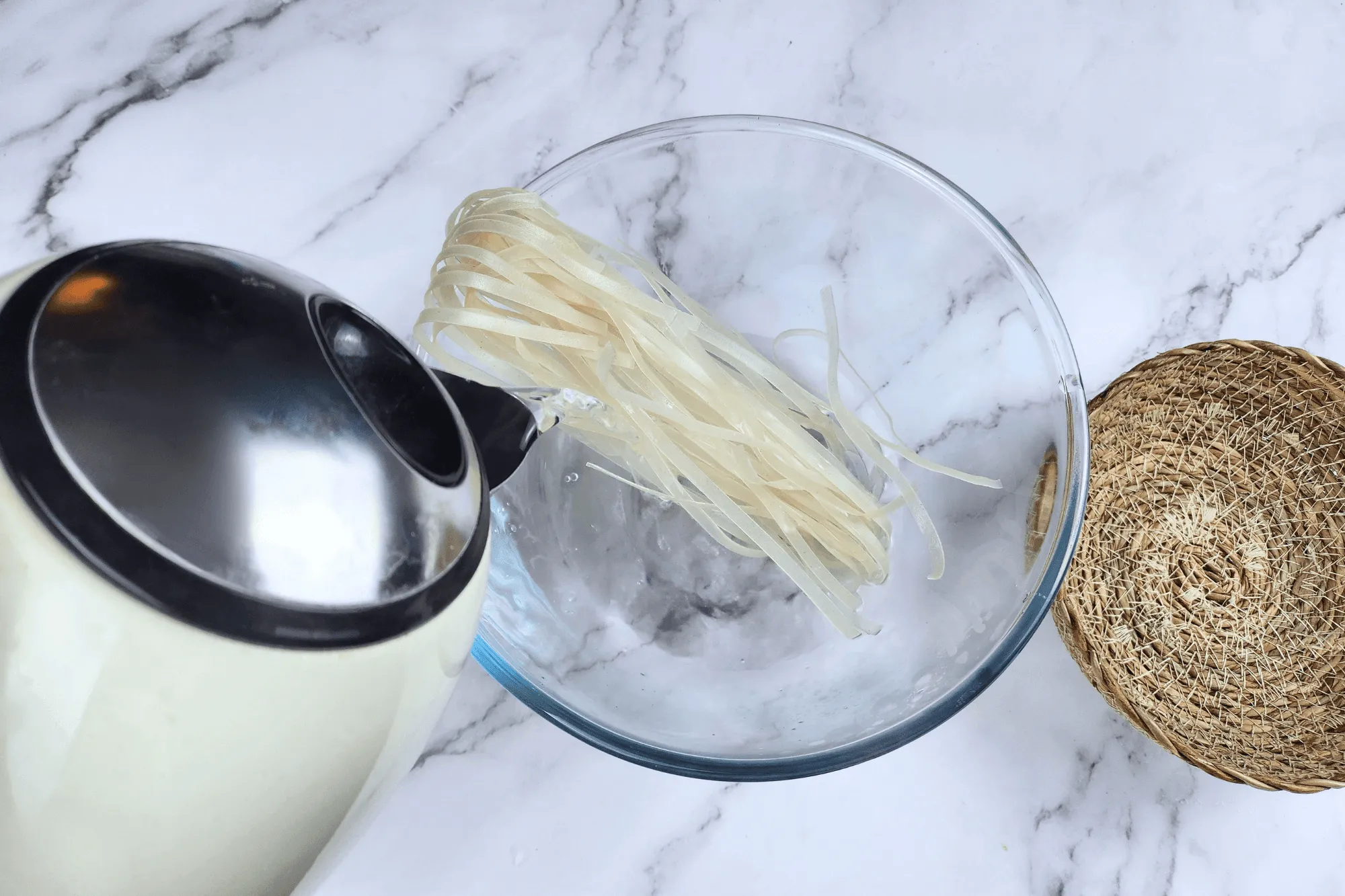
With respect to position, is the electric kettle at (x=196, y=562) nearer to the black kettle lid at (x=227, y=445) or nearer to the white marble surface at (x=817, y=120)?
the black kettle lid at (x=227, y=445)

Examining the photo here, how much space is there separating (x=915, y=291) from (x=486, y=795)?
1.48 ft

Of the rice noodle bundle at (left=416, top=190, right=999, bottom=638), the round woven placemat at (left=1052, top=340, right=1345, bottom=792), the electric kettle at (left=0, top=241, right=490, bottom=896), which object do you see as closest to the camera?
the electric kettle at (left=0, top=241, right=490, bottom=896)

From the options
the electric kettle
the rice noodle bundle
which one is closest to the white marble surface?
the rice noodle bundle

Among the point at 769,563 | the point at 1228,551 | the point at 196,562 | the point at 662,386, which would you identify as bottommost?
the point at 1228,551

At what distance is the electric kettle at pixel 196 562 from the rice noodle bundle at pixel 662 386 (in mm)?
170

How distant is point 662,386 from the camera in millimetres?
513

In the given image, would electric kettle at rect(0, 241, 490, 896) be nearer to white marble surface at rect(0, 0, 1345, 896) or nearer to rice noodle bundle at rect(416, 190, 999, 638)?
rice noodle bundle at rect(416, 190, 999, 638)

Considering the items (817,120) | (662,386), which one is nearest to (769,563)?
(662,386)

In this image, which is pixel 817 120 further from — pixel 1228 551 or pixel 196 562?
pixel 196 562

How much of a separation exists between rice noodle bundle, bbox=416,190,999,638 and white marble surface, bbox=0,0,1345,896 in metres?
0.21

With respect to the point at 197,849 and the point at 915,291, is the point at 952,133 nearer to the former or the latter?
the point at 915,291

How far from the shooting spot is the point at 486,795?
69 centimetres

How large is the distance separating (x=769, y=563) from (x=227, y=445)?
41 centimetres

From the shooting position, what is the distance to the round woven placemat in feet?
2.26
